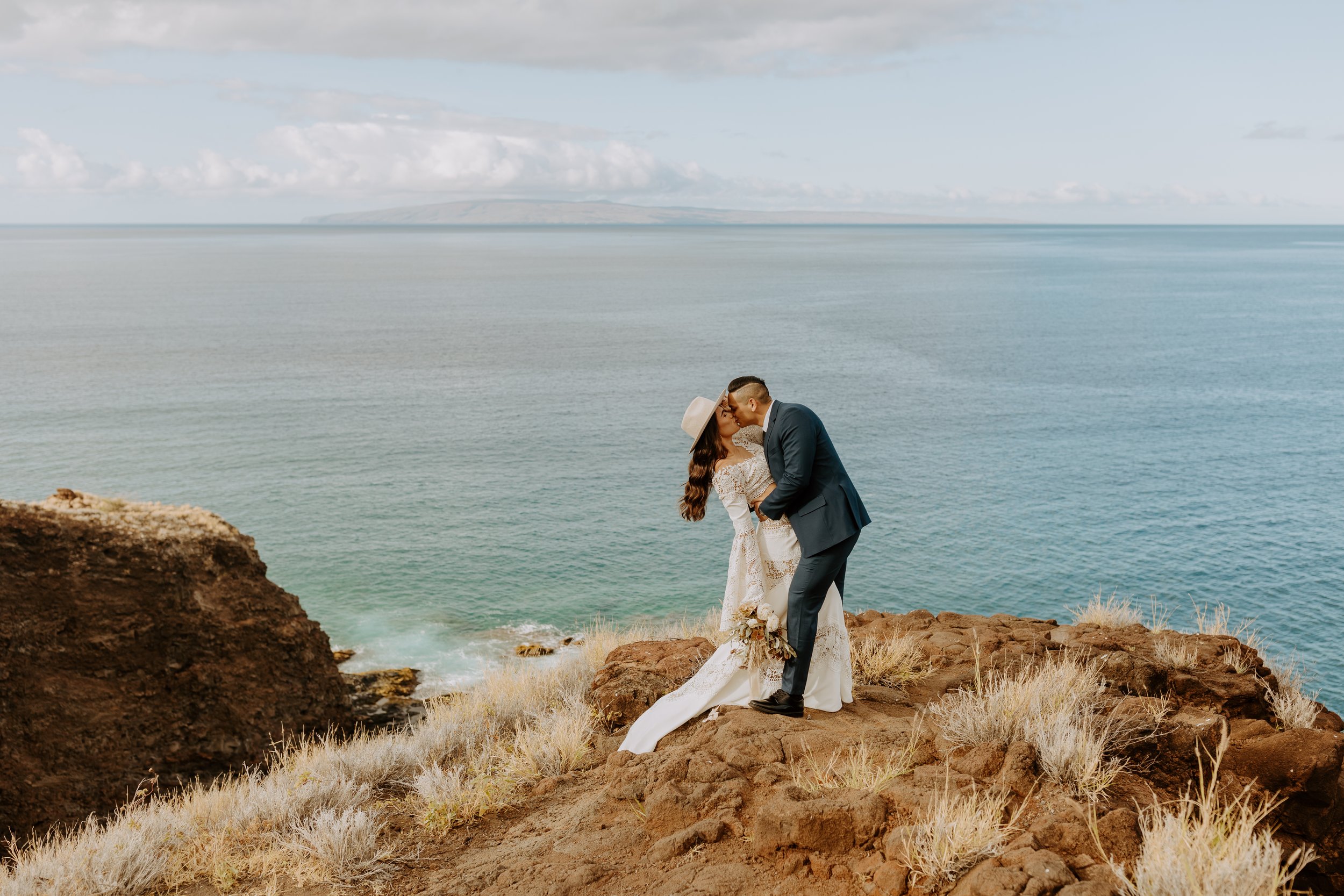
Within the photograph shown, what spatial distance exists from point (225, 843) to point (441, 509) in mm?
28925

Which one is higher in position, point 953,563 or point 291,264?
point 291,264

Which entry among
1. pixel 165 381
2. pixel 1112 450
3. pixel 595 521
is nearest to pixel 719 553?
pixel 595 521

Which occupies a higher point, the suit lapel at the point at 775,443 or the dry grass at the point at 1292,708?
the suit lapel at the point at 775,443

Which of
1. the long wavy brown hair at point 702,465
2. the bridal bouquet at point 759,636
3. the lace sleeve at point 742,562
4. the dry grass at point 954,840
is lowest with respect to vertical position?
the dry grass at point 954,840

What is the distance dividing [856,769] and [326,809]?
4.38m

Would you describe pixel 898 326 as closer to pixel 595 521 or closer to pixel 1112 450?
pixel 1112 450

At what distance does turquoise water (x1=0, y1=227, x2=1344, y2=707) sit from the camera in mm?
27906

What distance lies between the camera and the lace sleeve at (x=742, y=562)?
718cm

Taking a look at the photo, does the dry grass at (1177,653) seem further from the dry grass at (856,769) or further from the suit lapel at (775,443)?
the suit lapel at (775,443)

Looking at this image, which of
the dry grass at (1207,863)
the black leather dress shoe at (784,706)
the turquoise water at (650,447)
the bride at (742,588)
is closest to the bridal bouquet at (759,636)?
the bride at (742,588)

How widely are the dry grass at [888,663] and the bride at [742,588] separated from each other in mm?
1271

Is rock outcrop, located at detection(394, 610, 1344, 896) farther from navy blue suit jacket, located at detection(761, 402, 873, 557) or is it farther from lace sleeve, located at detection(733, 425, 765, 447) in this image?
lace sleeve, located at detection(733, 425, 765, 447)

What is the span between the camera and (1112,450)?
42906 mm

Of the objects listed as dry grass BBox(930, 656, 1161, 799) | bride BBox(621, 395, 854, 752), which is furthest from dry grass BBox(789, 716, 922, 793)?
bride BBox(621, 395, 854, 752)
